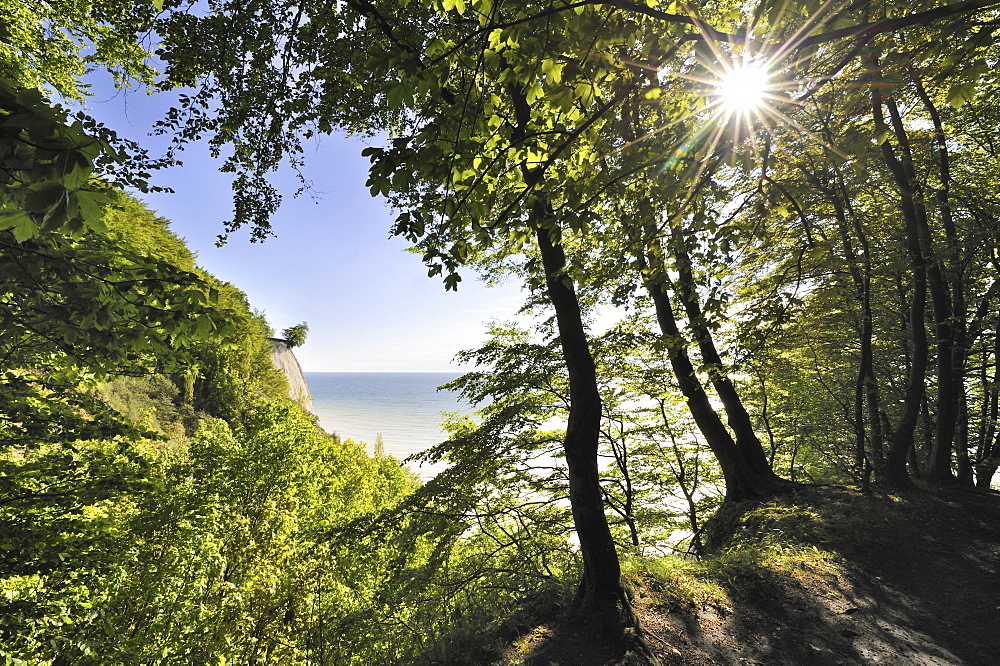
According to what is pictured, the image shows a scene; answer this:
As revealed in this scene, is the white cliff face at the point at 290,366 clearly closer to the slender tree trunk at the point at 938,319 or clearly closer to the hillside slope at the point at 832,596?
the hillside slope at the point at 832,596

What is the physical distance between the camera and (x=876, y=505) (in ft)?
22.3

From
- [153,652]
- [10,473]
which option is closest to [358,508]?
[153,652]

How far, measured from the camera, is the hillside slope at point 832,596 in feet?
11.7

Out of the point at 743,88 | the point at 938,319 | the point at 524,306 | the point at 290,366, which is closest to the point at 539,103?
the point at 743,88

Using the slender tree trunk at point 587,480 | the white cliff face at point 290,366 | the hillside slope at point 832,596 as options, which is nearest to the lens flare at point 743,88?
the slender tree trunk at point 587,480

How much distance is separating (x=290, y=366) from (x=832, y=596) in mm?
52009

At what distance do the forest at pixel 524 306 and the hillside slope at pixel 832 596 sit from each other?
0.26ft

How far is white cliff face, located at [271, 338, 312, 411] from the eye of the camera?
43469 mm

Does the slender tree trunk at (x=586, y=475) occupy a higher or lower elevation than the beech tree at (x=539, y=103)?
lower

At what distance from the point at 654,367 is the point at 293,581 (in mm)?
8854


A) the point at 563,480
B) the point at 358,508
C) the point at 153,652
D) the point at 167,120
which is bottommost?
the point at 358,508

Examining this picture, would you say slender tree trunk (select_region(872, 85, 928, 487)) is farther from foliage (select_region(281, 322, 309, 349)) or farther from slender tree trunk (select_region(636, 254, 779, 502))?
foliage (select_region(281, 322, 309, 349))

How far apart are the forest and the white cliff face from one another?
36.1 m

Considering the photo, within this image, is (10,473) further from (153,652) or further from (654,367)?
(654,367)
